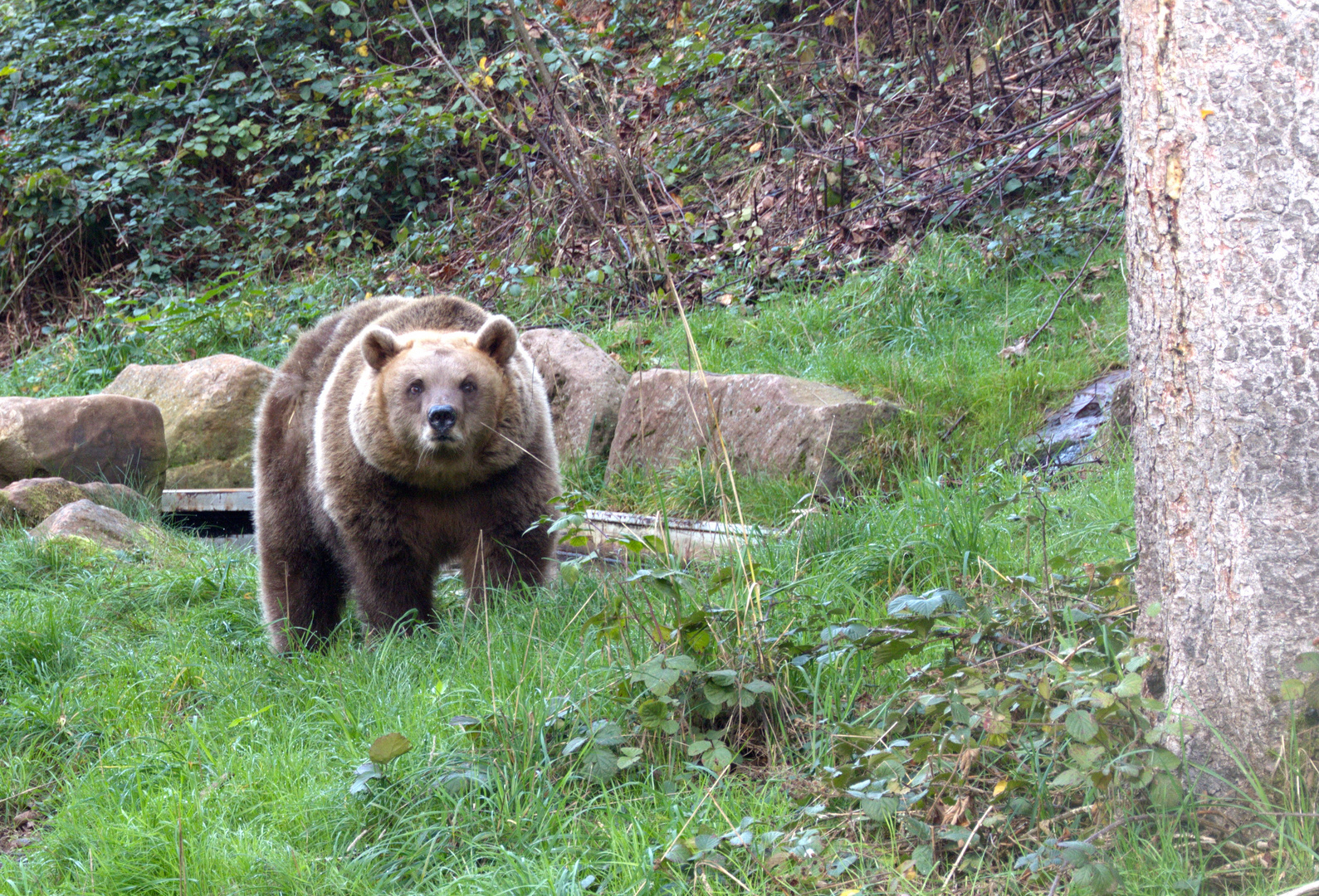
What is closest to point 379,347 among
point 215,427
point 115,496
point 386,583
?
point 386,583

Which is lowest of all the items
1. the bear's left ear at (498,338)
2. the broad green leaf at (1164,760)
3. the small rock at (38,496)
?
the small rock at (38,496)

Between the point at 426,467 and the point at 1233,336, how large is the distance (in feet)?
9.75

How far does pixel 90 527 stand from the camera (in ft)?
19.6

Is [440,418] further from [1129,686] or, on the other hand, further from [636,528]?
[1129,686]

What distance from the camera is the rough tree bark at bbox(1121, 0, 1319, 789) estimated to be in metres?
2.24

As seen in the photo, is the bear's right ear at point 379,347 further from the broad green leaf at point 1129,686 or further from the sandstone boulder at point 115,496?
the broad green leaf at point 1129,686

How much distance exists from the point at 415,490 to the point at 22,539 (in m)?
2.48

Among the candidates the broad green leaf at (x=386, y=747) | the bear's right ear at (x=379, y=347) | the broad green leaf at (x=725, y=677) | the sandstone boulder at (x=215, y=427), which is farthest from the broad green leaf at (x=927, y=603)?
the sandstone boulder at (x=215, y=427)

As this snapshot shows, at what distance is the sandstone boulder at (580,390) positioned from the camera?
22.4 ft

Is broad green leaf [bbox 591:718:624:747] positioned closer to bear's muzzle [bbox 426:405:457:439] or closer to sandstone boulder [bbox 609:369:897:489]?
bear's muzzle [bbox 426:405:457:439]

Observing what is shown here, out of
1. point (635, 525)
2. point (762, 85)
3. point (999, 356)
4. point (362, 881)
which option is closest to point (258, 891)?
point (362, 881)

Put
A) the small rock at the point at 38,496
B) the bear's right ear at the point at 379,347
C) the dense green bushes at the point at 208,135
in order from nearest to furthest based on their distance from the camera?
the bear's right ear at the point at 379,347
the small rock at the point at 38,496
the dense green bushes at the point at 208,135

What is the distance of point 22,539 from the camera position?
571cm

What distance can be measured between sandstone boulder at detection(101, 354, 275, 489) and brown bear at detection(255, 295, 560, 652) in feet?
10.2
